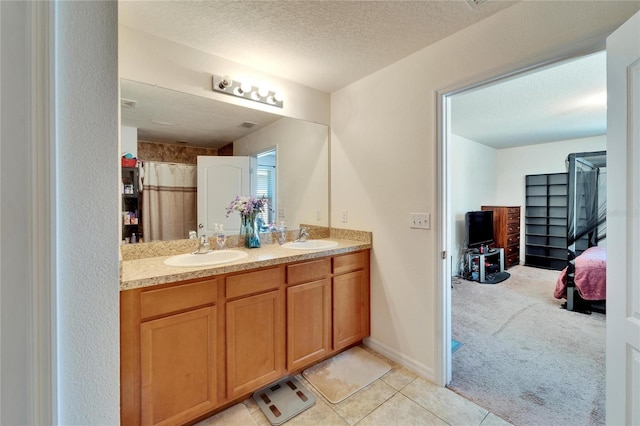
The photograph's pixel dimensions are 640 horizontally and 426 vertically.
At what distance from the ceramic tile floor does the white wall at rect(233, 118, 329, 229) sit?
1.42 meters

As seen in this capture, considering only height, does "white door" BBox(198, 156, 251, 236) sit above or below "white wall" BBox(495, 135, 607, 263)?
below

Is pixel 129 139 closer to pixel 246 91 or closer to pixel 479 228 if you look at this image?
pixel 246 91

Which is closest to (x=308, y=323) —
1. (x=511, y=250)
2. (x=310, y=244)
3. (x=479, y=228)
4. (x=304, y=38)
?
(x=310, y=244)

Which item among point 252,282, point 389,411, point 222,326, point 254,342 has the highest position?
point 252,282

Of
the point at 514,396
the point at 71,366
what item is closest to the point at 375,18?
the point at 71,366

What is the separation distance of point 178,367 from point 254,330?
44 cm

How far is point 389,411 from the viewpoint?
1.59m

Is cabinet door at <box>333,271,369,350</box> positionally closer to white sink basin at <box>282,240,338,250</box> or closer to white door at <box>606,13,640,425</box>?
white sink basin at <box>282,240,338,250</box>

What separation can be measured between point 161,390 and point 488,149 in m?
6.42

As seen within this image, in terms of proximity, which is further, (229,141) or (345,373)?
(229,141)

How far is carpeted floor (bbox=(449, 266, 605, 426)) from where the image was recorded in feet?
5.33

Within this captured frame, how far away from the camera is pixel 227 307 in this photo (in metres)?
1.55

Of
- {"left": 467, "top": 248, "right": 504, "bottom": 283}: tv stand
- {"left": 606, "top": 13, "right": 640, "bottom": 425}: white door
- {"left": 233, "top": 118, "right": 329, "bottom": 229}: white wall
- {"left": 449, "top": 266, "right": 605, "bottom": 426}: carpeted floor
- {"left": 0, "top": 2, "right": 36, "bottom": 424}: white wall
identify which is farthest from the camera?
{"left": 467, "top": 248, "right": 504, "bottom": 283}: tv stand

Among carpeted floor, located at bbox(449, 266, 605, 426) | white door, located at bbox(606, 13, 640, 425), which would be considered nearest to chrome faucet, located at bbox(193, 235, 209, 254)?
carpeted floor, located at bbox(449, 266, 605, 426)
